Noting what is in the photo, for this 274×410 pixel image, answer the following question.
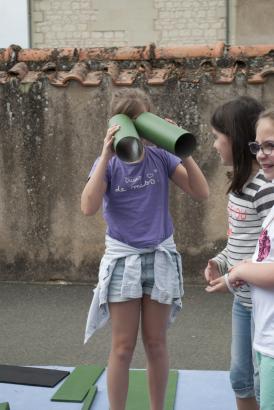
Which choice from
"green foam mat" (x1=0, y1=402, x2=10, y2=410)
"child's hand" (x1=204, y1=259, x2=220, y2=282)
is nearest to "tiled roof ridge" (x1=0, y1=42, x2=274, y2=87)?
"green foam mat" (x1=0, y1=402, x2=10, y2=410)

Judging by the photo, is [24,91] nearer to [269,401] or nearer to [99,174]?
[99,174]

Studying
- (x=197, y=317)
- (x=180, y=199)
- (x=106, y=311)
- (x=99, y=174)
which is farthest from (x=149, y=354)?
(x=180, y=199)

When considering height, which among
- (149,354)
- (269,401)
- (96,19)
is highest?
(96,19)

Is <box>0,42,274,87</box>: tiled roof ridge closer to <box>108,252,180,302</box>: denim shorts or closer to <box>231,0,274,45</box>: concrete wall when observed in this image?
<box>108,252,180,302</box>: denim shorts

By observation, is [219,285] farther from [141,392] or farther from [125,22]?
[125,22]

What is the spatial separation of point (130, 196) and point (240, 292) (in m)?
0.69

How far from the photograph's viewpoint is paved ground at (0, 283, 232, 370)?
489cm

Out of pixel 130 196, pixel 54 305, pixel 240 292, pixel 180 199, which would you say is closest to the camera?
pixel 240 292

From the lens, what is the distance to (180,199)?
22.1 feet

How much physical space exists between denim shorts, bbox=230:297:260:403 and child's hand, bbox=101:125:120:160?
87 centimetres

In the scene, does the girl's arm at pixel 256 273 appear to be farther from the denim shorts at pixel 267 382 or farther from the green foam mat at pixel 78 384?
the green foam mat at pixel 78 384

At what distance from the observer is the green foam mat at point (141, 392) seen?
390 cm

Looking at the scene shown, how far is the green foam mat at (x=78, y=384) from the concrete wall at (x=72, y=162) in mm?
2447

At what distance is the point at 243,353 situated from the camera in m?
3.15
